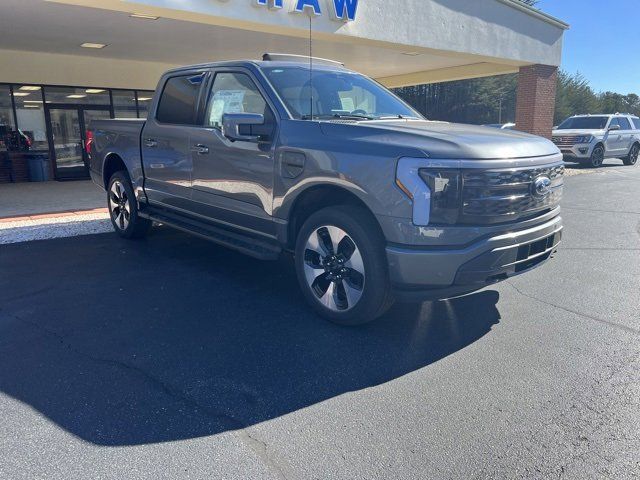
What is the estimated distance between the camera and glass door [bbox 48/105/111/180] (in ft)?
48.3

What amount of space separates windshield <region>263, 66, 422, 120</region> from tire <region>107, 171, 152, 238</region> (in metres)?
2.87

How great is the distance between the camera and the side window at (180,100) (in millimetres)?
5357

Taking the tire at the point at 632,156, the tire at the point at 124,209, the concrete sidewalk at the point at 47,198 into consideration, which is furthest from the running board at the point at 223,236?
the tire at the point at 632,156

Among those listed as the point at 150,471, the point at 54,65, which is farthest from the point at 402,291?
the point at 54,65

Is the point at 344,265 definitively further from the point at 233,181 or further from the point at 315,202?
the point at 233,181

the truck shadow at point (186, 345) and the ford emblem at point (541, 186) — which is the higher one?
the ford emblem at point (541, 186)

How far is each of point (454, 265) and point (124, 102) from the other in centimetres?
1491

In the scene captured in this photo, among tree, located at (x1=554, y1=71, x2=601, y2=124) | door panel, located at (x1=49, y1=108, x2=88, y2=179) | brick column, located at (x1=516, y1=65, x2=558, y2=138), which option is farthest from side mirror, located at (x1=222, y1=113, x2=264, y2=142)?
tree, located at (x1=554, y1=71, x2=601, y2=124)

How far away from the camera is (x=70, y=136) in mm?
15062

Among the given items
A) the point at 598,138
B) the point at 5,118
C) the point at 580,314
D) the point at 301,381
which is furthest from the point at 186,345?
the point at 598,138

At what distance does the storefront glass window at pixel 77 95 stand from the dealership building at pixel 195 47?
28 millimetres

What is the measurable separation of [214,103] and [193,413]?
326 cm

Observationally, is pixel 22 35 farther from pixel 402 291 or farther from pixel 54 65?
pixel 402 291

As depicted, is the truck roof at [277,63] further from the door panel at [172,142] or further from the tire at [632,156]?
the tire at [632,156]
